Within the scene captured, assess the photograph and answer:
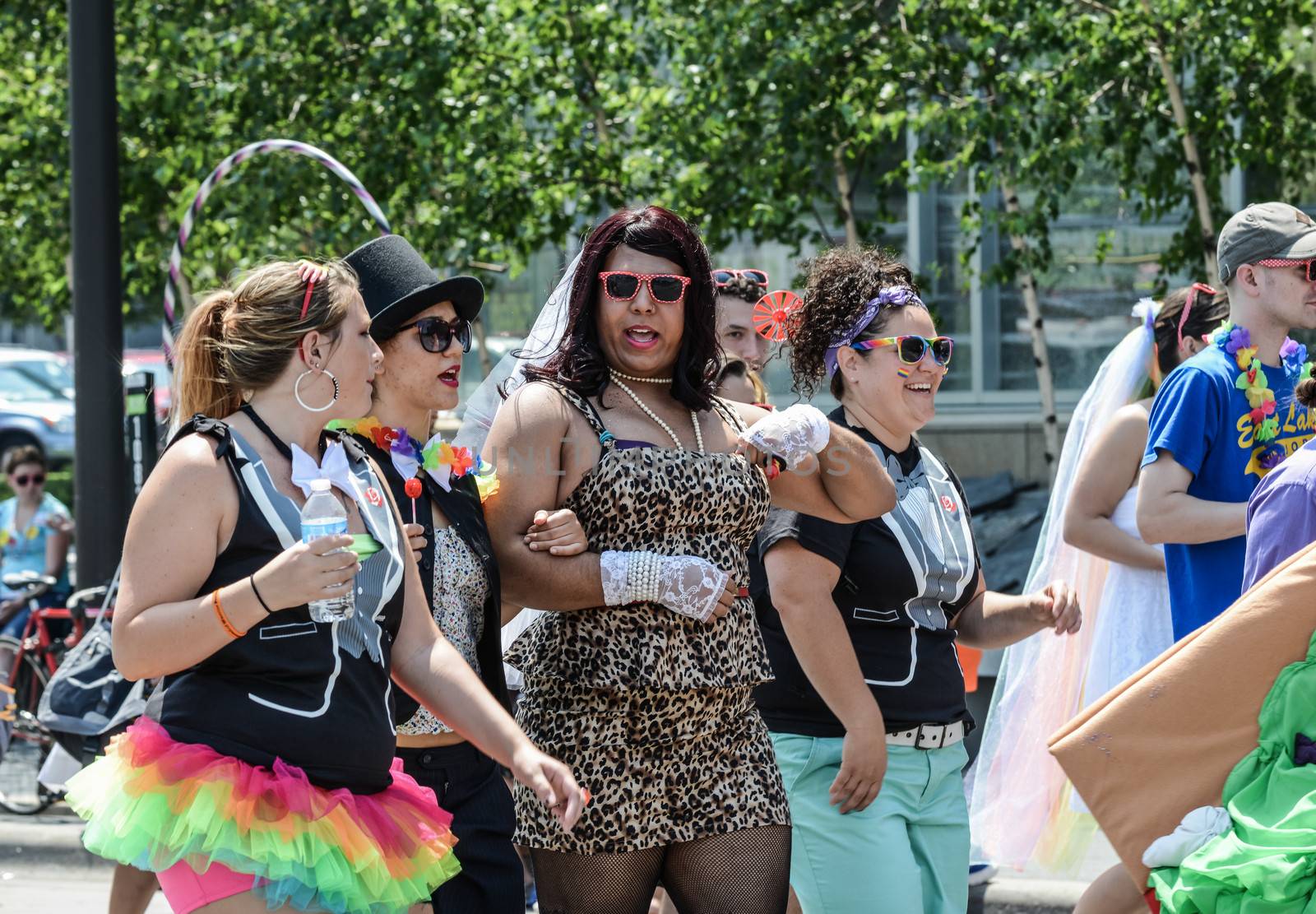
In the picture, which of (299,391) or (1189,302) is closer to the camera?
(299,391)

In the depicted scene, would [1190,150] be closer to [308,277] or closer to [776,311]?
[776,311]

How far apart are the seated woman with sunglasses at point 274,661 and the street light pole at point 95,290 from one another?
16.3 ft

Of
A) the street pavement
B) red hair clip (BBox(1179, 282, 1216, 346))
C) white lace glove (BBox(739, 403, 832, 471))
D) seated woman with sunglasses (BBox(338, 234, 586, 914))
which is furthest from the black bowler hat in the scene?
the street pavement

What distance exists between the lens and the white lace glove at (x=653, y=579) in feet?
10.6

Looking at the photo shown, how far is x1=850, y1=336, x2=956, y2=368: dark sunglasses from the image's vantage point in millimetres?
3912

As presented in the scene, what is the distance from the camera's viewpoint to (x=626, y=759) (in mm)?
3320

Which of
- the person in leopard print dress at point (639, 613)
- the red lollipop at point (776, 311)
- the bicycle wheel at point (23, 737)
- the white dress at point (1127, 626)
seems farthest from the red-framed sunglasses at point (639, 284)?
the bicycle wheel at point (23, 737)

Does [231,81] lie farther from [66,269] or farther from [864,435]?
[864,435]

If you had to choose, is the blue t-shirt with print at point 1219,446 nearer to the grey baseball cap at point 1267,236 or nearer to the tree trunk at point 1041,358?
the grey baseball cap at point 1267,236

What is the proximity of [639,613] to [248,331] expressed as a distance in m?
0.95

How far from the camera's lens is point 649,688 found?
10.9 feet

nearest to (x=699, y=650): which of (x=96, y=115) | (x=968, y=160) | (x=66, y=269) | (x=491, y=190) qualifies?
(x=96, y=115)

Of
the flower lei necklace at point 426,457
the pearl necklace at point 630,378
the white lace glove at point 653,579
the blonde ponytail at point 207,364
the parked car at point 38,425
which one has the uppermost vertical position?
the blonde ponytail at point 207,364

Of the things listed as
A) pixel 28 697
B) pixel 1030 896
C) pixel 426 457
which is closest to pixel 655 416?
pixel 426 457
